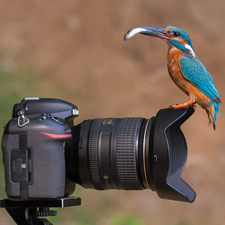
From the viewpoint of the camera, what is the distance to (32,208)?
0.87 meters

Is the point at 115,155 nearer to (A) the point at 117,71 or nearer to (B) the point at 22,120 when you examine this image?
(B) the point at 22,120

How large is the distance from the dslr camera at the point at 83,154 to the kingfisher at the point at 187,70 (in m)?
0.07

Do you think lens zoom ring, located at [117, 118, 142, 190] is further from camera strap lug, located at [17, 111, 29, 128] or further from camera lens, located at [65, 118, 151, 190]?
camera strap lug, located at [17, 111, 29, 128]

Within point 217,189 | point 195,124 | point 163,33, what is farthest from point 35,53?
point 163,33

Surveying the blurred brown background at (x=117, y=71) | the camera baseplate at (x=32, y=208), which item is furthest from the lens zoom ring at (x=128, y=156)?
the blurred brown background at (x=117, y=71)

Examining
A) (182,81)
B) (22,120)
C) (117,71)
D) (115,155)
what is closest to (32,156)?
(22,120)

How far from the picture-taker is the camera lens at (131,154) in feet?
2.61

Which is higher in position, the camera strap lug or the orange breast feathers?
the orange breast feathers

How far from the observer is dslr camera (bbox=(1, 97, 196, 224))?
784 mm

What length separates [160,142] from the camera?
78 cm

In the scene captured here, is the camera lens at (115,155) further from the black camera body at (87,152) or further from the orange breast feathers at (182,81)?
the orange breast feathers at (182,81)

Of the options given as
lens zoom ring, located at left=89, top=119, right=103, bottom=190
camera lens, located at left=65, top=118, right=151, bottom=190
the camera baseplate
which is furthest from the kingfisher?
the camera baseplate

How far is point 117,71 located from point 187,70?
1.49 metres

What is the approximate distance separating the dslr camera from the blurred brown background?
1178 millimetres
